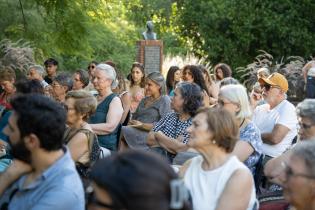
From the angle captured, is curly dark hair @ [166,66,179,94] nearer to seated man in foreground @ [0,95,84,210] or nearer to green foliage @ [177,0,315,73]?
seated man in foreground @ [0,95,84,210]

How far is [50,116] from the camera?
3.76 meters

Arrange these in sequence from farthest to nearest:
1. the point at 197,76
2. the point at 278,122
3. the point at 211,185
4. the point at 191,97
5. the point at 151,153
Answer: the point at 197,76, the point at 278,122, the point at 191,97, the point at 211,185, the point at 151,153

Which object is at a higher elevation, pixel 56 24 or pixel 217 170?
pixel 217 170

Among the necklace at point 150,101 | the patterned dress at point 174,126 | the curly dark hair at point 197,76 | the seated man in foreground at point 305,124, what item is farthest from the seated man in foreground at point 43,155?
the curly dark hair at point 197,76

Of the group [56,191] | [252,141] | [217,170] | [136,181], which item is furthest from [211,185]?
[136,181]

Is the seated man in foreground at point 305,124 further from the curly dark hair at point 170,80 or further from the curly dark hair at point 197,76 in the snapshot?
the curly dark hair at point 170,80

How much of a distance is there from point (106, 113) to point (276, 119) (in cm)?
186

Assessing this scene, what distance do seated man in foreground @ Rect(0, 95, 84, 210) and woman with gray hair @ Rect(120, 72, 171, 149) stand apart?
3.98 m

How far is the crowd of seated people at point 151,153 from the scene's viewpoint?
8.21 feet

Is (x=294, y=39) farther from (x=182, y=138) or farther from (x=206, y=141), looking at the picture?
(x=206, y=141)

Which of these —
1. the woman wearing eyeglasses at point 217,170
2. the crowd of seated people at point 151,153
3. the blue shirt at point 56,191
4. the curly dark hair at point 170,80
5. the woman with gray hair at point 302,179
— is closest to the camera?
the crowd of seated people at point 151,153

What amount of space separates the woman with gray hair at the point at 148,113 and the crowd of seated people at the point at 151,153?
1 cm

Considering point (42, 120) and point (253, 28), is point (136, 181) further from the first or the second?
point (253, 28)

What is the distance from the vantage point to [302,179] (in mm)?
3777
